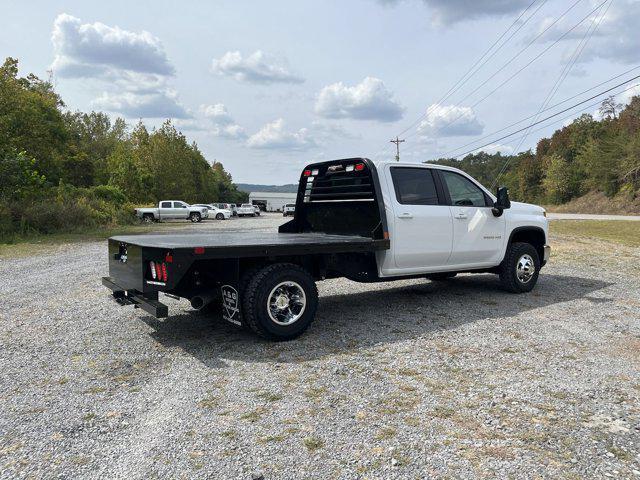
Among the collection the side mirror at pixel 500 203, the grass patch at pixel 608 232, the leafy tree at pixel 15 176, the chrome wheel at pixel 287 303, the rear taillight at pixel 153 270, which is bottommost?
the grass patch at pixel 608 232

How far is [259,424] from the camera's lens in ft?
11.5

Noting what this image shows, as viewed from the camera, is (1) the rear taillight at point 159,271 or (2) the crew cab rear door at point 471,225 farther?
(2) the crew cab rear door at point 471,225

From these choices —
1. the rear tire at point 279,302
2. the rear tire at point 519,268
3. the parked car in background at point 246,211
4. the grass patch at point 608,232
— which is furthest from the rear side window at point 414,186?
the parked car in background at point 246,211

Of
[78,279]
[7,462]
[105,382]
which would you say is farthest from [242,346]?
[78,279]

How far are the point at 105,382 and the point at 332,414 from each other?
2.01m

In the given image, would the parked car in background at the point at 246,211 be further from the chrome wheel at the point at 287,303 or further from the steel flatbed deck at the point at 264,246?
the chrome wheel at the point at 287,303

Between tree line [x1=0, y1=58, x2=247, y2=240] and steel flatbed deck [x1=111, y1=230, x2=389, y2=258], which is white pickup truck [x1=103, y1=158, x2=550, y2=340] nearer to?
steel flatbed deck [x1=111, y1=230, x2=389, y2=258]

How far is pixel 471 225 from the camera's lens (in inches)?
287

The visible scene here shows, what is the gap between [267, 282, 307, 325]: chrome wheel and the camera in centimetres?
525

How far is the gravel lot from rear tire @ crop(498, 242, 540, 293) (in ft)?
2.43

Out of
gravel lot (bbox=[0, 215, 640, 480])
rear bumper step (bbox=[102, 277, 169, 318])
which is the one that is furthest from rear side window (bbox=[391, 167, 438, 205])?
rear bumper step (bbox=[102, 277, 169, 318])

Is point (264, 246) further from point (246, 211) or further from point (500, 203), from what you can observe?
point (246, 211)

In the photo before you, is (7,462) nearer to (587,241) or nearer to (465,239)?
(465,239)

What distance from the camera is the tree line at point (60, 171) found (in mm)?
20812
